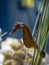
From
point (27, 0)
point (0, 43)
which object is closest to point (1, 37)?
point (0, 43)

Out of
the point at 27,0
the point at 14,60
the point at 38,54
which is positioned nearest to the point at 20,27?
the point at 38,54

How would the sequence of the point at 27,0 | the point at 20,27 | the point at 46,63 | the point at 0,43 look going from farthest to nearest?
the point at 27,0 < the point at 0,43 < the point at 46,63 < the point at 20,27

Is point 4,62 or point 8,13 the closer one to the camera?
point 4,62

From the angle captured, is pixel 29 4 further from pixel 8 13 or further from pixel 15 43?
pixel 15 43

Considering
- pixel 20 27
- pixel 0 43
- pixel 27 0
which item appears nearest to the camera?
pixel 20 27

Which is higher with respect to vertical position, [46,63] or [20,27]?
[20,27]

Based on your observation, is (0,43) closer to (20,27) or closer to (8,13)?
(20,27)
